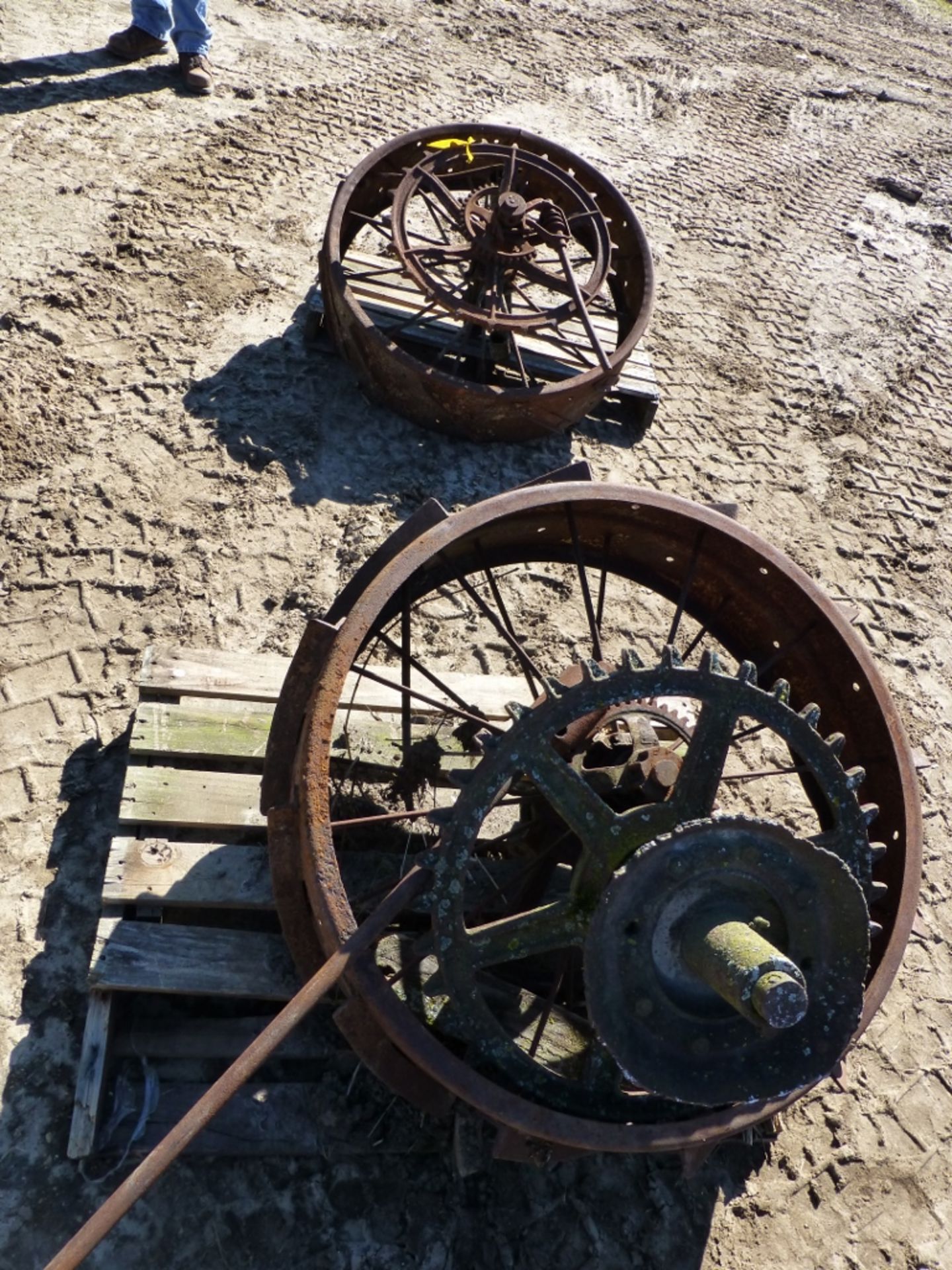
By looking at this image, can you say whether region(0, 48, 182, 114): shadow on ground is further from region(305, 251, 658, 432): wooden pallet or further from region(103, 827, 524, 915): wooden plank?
region(103, 827, 524, 915): wooden plank

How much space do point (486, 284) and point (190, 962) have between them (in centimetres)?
418

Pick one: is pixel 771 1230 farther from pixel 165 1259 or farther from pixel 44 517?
pixel 44 517

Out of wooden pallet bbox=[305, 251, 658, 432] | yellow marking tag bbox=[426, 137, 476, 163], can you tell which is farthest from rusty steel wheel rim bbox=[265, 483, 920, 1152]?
yellow marking tag bbox=[426, 137, 476, 163]

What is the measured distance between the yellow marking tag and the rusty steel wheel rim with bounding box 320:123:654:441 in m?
0.01

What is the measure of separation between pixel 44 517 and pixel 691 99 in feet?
26.4

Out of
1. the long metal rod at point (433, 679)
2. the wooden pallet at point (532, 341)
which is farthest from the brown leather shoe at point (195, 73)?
the long metal rod at point (433, 679)

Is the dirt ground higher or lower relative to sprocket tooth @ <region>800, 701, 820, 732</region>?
lower

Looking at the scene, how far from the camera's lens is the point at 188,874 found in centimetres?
356

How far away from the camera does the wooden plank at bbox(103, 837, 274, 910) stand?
3487mm

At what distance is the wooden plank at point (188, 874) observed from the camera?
137 inches

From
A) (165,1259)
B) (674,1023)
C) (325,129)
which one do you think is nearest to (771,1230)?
(674,1023)

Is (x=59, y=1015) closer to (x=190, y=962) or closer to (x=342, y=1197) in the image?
(x=190, y=962)

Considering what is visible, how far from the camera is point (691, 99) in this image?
9586 millimetres

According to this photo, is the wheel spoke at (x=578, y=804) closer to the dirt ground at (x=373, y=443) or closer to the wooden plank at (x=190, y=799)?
the wooden plank at (x=190, y=799)
